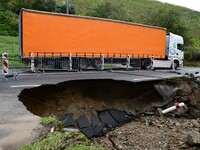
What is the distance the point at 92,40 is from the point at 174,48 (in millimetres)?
8826

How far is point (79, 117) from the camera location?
27.5 feet

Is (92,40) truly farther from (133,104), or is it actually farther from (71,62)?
(133,104)

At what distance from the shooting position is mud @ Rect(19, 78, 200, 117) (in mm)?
8703

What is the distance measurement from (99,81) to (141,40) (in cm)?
1124

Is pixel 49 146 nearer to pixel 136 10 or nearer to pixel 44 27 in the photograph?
pixel 44 27

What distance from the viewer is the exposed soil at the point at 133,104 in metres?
6.51

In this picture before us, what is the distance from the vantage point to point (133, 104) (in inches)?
397

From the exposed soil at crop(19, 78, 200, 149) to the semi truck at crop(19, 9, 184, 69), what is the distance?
6931 millimetres

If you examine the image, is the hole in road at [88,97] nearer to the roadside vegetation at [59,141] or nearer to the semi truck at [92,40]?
the roadside vegetation at [59,141]

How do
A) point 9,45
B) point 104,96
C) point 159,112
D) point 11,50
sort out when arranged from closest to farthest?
point 159,112 < point 104,96 < point 11,50 < point 9,45

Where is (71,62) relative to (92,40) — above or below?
below

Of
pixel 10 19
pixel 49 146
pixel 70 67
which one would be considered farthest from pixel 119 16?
pixel 49 146

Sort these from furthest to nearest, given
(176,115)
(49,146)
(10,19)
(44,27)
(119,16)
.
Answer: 1. (119,16)
2. (10,19)
3. (44,27)
4. (176,115)
5. (49,146)

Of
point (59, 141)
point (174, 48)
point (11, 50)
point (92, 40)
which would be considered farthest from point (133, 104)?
point (11, 50)
